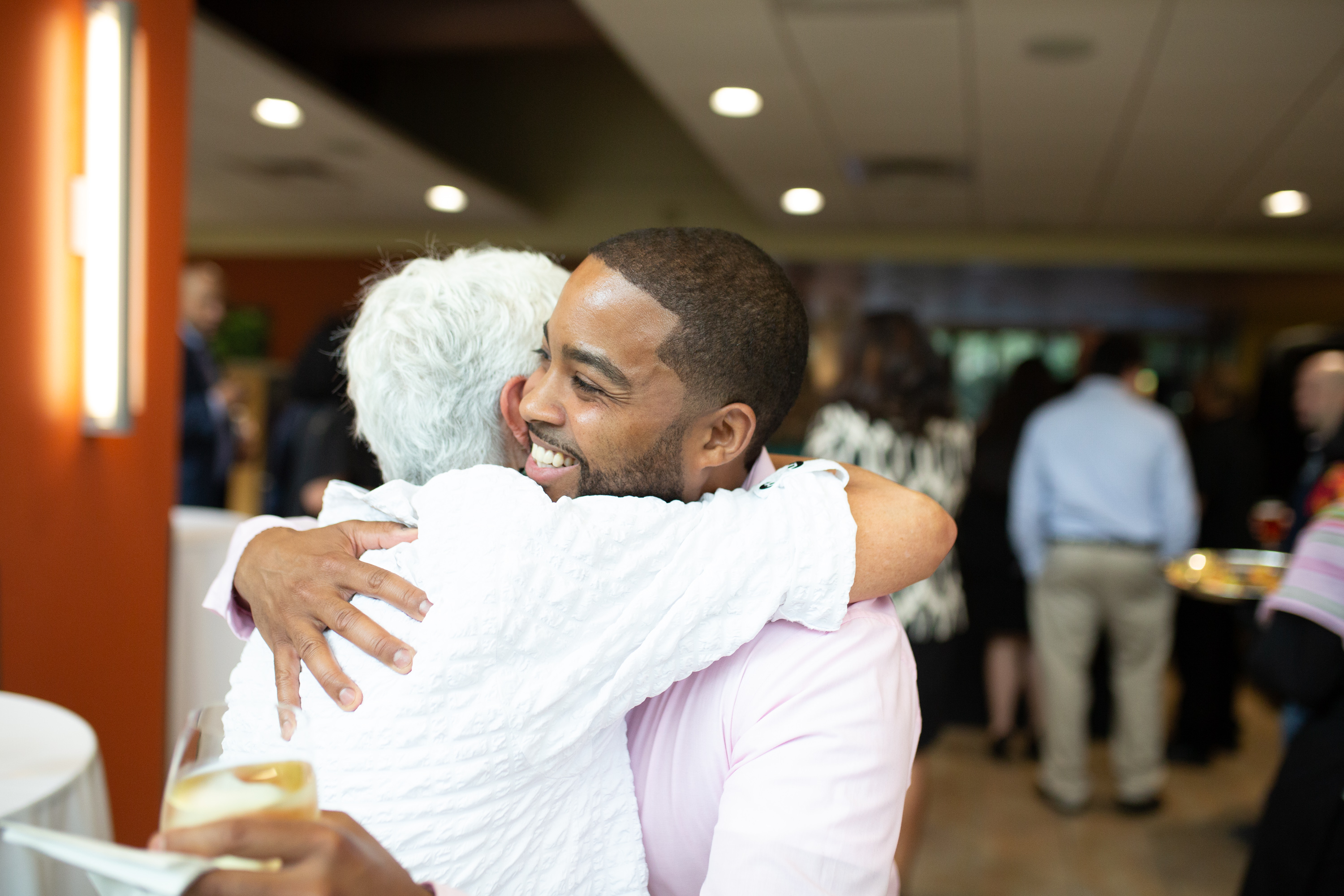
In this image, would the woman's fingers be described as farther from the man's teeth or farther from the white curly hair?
the white curly hair

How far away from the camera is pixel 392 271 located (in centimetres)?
125

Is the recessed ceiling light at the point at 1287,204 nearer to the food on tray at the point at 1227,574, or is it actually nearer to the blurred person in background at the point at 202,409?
the food on tray at the point at 1227,574

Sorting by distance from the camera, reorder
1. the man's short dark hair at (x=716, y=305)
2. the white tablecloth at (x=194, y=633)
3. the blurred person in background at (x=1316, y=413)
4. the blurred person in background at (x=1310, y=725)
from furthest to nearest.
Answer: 1. the blurred person in background at (x=1316, y=413)
2. the white tablecloth at (x=194, y=633)
3. the blurred person in background at (x=1310, y=725)
4. the man's short dark hair at (x=716, y=305)

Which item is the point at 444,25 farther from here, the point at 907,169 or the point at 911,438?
the point at 911,438

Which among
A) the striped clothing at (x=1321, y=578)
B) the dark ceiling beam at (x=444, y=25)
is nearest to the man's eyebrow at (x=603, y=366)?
the striped clothing at (x=1321, y=578)

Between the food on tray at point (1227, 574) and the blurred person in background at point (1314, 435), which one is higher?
the blurred person in background at point (1314, 435)

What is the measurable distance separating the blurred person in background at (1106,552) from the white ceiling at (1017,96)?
3.47 ft

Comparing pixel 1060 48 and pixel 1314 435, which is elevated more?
pixel 1060 48

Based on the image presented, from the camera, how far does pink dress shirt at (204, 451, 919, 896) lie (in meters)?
0.84

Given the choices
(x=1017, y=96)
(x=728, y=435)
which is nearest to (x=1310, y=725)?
(x=728, y=435)

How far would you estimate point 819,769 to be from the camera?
2.85 feet

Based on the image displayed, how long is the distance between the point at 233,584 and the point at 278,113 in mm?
4395

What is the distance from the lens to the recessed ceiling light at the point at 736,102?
4324mm

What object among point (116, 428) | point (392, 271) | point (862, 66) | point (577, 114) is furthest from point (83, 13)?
point (577, 114)
